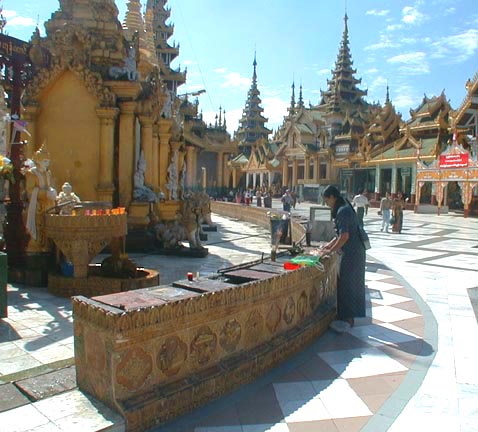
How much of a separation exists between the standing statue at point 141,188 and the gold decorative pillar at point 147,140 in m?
0.27

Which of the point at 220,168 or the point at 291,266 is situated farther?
the point at 220,168

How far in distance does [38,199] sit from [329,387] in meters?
5.61

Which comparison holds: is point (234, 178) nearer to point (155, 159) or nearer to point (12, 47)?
point (155, 159)

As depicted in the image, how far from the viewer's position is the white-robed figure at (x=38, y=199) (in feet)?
24.4

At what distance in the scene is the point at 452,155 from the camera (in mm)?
29203

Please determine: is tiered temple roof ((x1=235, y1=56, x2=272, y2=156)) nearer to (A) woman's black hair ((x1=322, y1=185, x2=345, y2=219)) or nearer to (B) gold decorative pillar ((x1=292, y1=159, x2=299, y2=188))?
(B) gold decorative pillar ((x1=292, y1=159, x2=299, y2=188))

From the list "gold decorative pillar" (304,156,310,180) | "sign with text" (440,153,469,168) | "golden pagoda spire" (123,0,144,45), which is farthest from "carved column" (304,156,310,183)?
"golden pagoda spire" (123,0,144,45)

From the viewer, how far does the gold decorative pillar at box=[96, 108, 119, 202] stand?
1042 cm

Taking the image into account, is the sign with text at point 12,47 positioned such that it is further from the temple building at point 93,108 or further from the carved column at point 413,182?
the carved column at point 413,182

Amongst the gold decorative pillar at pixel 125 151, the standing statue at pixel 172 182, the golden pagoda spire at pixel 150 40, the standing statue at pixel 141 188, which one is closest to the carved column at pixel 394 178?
the golden pagoda spire at pixel 150 40

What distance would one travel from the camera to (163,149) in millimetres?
13570

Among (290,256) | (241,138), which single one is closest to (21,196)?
(290,256)

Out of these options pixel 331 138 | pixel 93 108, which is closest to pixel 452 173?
pixel 331 138

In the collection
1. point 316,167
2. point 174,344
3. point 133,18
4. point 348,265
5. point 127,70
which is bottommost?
point 174,344
